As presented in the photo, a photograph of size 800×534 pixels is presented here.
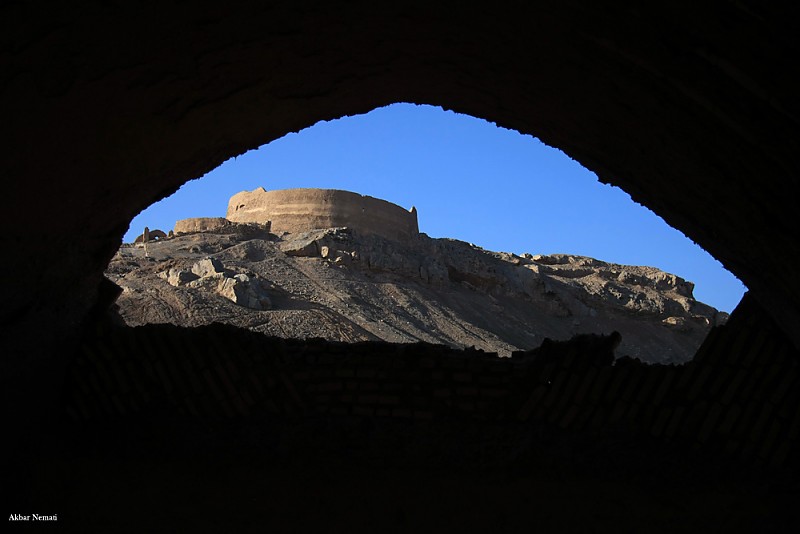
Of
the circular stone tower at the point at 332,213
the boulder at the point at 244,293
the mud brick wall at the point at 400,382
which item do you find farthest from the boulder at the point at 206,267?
the mud brick wall at the point at 400,382

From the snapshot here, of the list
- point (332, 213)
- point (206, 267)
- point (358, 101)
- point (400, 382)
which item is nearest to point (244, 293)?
point (206, 267)

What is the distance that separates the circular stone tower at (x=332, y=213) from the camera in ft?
73.4

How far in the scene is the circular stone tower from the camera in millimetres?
22375

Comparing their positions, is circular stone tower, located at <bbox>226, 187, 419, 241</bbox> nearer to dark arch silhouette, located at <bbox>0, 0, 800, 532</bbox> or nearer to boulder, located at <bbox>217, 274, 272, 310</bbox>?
boulder, located at <bbox>217, 274, 272, 310</bbox>

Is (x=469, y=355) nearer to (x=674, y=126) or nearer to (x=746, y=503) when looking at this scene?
(x=746, y=503)

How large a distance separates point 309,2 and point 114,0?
2.12 ft

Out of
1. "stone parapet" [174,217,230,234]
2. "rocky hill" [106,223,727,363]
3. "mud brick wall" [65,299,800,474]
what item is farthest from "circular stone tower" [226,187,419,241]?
"mud brick wall" [65,299,800,474]

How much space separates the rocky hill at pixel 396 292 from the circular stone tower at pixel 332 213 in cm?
100

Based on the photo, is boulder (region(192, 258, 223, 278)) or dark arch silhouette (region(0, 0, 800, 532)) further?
boulder (region(192, 258, 223, 278))

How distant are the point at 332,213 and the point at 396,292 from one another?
5.35 meters

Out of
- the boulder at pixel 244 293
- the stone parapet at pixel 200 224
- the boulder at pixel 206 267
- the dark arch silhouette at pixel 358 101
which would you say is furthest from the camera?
the stone parapet at pixel 200 224

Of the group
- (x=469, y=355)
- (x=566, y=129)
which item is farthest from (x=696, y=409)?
(x=566, y=129)

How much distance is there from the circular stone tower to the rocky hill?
1.00 meters

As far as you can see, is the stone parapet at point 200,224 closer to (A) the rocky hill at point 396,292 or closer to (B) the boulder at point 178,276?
(A) the rocky hill at point 396,292
